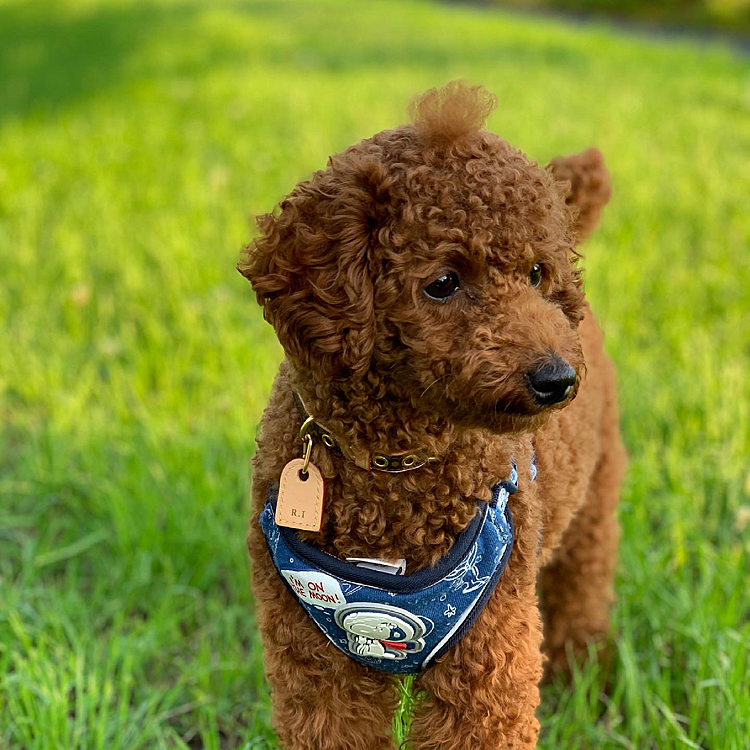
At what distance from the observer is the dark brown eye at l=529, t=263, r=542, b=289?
182cm

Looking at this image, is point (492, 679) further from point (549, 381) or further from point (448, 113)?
point (448, 113)

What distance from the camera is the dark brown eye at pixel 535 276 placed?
5.95ft

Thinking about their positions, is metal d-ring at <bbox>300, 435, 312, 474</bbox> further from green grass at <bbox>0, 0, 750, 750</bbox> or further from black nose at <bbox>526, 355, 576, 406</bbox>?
green grass at <bbox>0, 0, 750, 750</bbox>

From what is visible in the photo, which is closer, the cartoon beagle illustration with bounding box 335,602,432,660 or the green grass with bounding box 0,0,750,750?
the cartoon beagle illustration with bounding box 335,602,432,660

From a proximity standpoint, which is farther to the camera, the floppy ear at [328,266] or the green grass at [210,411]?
the green grass at [210,411]

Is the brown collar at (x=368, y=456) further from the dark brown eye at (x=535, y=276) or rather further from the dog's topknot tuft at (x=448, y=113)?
the dog's topknot tuft at (x=448, y=113)

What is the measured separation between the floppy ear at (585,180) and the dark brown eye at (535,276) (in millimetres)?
807

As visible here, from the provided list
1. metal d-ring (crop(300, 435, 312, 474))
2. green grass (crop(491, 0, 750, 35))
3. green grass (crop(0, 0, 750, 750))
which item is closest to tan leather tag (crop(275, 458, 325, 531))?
metal d-ring (crop(300, 435, 312, 474))

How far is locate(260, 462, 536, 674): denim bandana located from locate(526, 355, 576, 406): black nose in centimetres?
38

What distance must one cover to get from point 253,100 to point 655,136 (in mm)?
4071

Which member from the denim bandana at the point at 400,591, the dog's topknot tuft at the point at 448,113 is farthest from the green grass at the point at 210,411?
the dog's topknot tuft at the point at 448,113

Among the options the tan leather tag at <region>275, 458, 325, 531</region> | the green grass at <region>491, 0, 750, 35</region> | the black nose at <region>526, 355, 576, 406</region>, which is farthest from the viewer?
the green grass at <region>491, 0, 750, 35</region>

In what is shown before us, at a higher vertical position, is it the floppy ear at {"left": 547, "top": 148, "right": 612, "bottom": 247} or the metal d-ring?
the floppy ear at {"left": 547, "top": 148, "right": 612, "bottom": 247}

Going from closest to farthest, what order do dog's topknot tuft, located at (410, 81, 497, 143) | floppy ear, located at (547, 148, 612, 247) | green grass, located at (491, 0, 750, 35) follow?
dog's topknot tuft, located at (410, 81, 497, 143)
floppy ear, located at (547, 148, 612, 247)
green grass, located at (491, 0, 750, 35)
